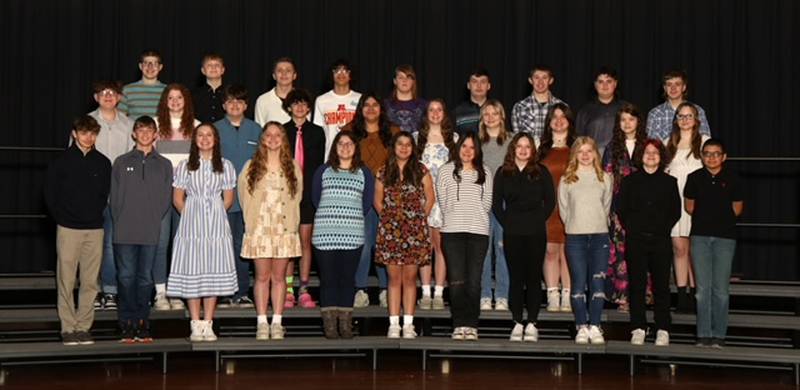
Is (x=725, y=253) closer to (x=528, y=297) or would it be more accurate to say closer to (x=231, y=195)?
(x=528, y=297)

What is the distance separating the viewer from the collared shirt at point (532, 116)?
27.3 feet

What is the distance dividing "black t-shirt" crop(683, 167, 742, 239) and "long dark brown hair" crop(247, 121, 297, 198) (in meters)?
2.49

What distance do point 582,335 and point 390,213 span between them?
1.42 meters

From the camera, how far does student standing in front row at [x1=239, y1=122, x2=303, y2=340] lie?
24.9 ft

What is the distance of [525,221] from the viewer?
7648mm

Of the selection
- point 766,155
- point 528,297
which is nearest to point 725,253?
point 528,297

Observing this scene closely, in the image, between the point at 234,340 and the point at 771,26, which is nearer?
the point at 234,340

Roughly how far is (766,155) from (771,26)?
42.0 inches

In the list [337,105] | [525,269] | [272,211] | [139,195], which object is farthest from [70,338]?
[525,269]

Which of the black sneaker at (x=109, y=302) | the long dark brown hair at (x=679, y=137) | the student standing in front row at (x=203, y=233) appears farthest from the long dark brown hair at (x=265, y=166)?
the long dark brown hair at (x=679, y=137)

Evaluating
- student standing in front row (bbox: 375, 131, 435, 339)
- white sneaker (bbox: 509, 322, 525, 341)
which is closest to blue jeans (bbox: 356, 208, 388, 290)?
student standing in front row (bbox: 375, 131, 435, 339)

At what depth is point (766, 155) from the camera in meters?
10.1

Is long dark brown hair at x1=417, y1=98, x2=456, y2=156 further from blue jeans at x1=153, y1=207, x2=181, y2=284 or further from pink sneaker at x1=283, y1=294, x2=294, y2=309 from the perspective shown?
blue jeans at x1=153, y1=207, x2=181, y2=284

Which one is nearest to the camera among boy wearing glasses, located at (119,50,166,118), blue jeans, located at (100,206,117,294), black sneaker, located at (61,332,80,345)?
black sneaker, located at (61,332,80,345)
